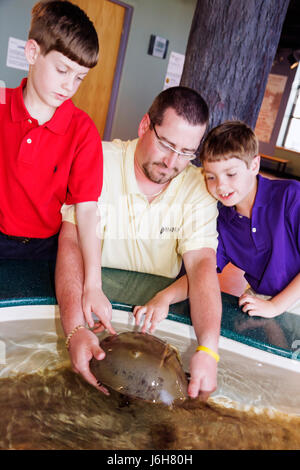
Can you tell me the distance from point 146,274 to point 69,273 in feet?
1.62

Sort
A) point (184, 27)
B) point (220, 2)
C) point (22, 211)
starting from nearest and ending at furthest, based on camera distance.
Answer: point (22, 211) → point (220, 2) → point (184, 27)

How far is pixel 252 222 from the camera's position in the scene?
1.86 metres

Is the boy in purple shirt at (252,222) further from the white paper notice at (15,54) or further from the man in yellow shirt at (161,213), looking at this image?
the white paper notice at (15,54)

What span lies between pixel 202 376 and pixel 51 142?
0.98 meters

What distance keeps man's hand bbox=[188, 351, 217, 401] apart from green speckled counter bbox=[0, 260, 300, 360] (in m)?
0.21

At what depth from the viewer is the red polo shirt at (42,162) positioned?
1.54 m

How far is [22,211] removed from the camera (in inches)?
65.4

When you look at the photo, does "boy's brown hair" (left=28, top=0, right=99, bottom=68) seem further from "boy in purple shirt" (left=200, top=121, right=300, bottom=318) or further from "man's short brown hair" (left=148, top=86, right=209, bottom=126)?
"boy in purple shirt" (left=200, top=121, right=300, bottom=318)

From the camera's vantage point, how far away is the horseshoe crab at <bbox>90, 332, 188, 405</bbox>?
4.06 ft

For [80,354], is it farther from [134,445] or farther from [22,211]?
[22,211]

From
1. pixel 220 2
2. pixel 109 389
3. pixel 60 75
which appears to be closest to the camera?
pixel 109 389

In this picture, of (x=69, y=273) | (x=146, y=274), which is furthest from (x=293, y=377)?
(x=69, y=273)

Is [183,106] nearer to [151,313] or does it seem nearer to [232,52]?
[151,313]

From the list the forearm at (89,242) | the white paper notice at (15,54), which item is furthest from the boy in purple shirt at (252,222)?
the white paper notice at (15,54)
